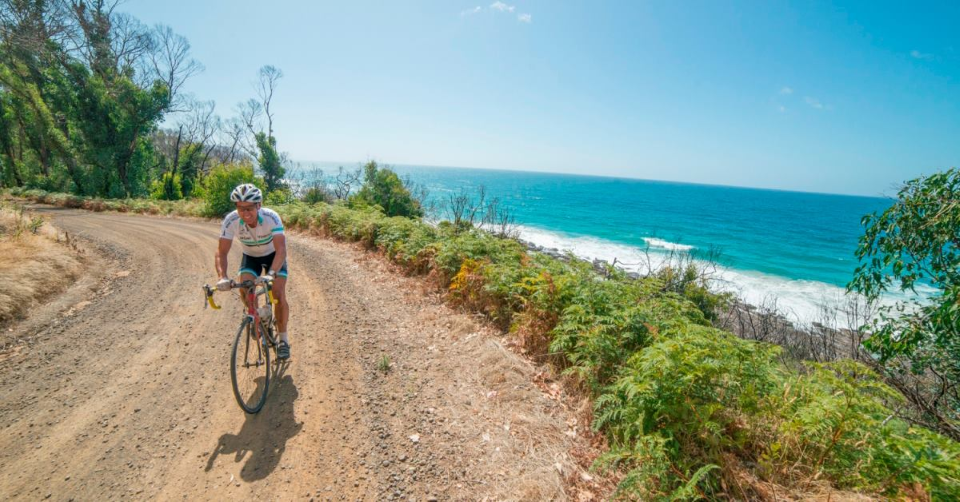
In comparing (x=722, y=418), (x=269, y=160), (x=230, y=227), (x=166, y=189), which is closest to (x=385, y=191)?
(x=269, y=160)

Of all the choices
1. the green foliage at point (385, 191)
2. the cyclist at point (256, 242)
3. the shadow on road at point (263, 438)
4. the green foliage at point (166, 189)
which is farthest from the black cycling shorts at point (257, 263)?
the green foliage at point (166, 189)

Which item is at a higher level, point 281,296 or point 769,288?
point 281,296

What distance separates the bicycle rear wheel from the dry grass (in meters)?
5.60

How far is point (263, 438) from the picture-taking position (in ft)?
13.4

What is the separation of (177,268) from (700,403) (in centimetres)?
1321

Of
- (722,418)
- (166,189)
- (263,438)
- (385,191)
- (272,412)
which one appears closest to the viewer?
(722,418)

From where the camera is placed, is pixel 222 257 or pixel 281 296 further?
pixel 281 296

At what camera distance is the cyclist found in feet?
15.7

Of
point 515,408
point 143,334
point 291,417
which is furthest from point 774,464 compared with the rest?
point 143,334

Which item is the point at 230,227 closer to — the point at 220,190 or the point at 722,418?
the point at 722,418

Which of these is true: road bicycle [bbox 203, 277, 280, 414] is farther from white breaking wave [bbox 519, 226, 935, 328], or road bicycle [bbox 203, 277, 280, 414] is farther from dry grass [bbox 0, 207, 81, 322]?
white breaking wave [bbox 519, 226, 935, 328]

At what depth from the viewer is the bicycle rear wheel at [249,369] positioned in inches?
176

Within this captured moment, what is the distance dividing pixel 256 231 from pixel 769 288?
35723mm

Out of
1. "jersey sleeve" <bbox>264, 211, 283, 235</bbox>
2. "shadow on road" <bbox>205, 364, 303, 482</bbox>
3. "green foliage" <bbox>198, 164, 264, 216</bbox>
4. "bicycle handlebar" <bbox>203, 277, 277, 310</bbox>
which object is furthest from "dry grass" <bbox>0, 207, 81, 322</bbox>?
"green foliage" <bbox>198, 164, 264, 216</bbox>
